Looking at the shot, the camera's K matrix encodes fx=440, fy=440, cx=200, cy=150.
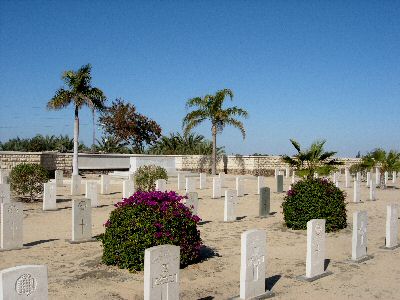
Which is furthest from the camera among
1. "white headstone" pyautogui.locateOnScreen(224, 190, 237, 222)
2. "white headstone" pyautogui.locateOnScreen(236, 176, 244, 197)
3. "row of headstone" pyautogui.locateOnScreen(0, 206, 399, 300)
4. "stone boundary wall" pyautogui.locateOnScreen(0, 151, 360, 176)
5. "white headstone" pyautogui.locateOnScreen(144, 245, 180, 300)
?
"stone boundary wall" pyautogui.locateOnScreen(0, 151, 360, 176)

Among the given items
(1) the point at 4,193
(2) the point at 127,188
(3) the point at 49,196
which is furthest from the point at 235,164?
(1) the point at 4,193

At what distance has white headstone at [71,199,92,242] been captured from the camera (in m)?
10.0

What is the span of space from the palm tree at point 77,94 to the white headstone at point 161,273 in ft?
77.8

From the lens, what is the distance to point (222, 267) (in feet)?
26.3

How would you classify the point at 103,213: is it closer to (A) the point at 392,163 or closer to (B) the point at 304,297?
(B) the point at 304,297

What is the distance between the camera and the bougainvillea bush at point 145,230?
7.37 metres

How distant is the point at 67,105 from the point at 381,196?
19122 millimetres

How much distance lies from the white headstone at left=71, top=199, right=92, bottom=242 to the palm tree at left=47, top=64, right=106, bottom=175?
60.2 ft

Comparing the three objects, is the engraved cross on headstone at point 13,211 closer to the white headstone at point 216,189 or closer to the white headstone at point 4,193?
the white headstone at point 4,193

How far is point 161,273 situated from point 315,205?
23.4ft

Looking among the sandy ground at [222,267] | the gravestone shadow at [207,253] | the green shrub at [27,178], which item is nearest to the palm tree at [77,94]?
the green shrub at [27,178]

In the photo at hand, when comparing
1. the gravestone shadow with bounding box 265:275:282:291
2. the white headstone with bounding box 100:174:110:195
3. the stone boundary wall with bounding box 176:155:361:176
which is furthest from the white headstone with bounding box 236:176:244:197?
the stone boundary wall with bounding box 176:155:361:176

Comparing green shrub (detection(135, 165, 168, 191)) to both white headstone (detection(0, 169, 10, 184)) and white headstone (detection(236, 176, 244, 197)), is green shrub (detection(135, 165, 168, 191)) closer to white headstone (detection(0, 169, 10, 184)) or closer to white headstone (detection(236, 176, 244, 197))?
white headstone (detection(236, 176, 244, 197))

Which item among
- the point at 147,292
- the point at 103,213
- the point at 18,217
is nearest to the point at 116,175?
the point at 103,213
